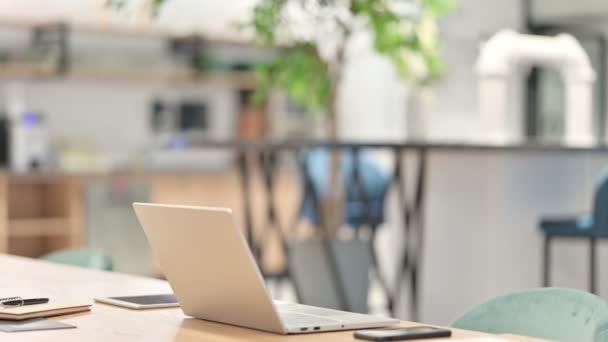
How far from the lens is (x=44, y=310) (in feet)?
6.28

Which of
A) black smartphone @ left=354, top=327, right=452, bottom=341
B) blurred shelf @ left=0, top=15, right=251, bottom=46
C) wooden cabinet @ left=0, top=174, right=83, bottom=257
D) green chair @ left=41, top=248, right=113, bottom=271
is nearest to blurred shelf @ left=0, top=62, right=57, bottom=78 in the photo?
blurred shelf @ left=0, top=15, right=251, bottom=46

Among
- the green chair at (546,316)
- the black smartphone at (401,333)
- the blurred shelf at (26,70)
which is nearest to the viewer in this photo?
the black smartphone at (401,333)

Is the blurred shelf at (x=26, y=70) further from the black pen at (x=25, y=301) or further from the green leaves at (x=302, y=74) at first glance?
the black pen at (x=25, y=301)

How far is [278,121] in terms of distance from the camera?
917cm

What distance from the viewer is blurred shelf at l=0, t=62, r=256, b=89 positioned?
7906 millimetres

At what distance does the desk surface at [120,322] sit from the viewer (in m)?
1.67

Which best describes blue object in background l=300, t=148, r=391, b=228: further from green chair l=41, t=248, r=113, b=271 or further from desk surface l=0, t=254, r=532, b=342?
desk surface l=0, t=254, r=532, b=342

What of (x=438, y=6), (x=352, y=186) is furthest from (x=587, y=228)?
(x=352, y=186)

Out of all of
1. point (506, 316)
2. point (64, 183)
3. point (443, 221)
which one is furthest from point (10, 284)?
point (64, 183)

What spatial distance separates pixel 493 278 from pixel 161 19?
419 cm

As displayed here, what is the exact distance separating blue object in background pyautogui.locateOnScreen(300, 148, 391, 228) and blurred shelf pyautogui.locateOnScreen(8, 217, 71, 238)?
1.88m

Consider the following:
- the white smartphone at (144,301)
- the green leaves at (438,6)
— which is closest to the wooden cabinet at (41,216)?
the green leaves at (438,6)

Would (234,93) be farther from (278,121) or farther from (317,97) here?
(317,97)

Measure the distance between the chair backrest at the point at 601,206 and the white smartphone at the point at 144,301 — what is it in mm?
2756
